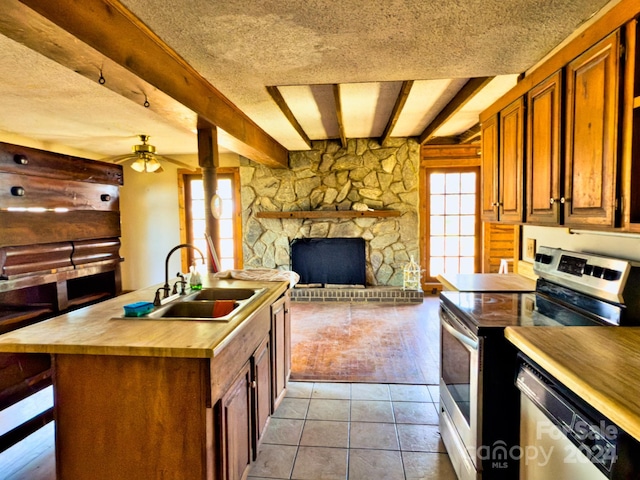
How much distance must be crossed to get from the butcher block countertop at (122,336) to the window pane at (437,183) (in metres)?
4.56

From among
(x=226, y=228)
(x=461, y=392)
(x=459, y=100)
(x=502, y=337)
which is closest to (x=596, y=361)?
(x=502, y=337)

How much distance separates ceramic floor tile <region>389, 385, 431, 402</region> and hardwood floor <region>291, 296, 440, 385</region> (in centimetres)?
8

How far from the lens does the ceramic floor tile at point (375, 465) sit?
1.81 m

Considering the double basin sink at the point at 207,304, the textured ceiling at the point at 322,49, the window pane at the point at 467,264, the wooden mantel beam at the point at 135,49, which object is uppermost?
the textured ceiling at the point at 322,49

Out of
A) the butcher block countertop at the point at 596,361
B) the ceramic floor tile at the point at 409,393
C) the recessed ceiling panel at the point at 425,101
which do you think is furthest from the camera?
the recessed ceiling panel at the point at 425,101

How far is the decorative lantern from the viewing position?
17.2 feet

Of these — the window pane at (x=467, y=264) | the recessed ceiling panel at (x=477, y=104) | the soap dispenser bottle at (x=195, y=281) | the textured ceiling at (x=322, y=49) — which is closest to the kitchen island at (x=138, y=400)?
the soap dispenser bottle at (x=195, y=281)

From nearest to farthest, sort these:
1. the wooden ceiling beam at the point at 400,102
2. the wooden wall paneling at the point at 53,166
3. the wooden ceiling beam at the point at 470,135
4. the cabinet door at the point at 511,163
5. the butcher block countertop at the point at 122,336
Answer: the butcher block countertop at the point at 122,336, the cabinet door at the point at 511,163, the wooden wall paneling at the point at 53,166, the wooden ceiling beam at the point at 400,102, the wooden ceiling beam at the point at 470,135

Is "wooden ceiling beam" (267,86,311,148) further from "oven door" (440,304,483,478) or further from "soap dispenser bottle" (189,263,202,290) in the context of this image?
"oven door" (440,304,483,478)

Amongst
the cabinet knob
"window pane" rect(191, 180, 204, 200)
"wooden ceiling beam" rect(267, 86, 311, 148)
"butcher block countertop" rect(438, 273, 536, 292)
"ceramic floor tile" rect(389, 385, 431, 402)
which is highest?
"wooden ceiling beam" rect(267, 86, 311, 148)

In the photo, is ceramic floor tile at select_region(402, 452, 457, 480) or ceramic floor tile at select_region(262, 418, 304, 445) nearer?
ceramic floor tile at select_region(402, 452, 457, 480)

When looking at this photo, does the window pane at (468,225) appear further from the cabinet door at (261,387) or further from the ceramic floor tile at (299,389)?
the cabinet door at (261,387)

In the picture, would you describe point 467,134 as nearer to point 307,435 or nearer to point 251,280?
point 251,280

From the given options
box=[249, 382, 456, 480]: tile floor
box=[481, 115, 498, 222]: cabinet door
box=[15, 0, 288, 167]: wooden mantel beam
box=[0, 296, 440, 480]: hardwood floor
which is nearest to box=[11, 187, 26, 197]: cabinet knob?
box=[15, 0, 288, 167]: wooden mantel beam
